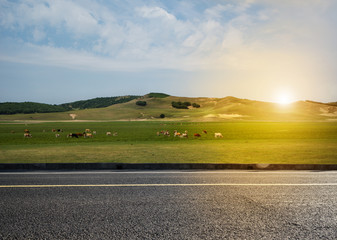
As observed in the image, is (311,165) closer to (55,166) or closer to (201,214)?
(201,214)

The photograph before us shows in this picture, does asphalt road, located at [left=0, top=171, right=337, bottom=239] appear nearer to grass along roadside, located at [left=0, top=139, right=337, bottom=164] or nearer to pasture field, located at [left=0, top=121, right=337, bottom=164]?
grass along roadside, located at [left=0, top=139, right=337, bottom=164]

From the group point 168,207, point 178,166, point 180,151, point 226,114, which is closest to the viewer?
point 168,207

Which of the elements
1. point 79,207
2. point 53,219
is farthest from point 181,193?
point 53,219

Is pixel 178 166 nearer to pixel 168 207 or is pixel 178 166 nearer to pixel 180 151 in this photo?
pixel 168 207

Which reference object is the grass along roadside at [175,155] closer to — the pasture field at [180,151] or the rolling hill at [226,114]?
the pasture field at [180,151]

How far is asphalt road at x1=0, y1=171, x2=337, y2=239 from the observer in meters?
4.45

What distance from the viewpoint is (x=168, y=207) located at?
221 inches

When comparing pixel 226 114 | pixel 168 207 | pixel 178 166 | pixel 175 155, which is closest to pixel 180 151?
Result: pixel 175 155

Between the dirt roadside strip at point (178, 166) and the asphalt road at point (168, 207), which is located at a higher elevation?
the asphalt road at point (168, 207)

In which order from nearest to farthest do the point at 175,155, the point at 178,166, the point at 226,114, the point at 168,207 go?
the point at 168,207 → the point at 178,166 → the point at 175,155 → the point at 226,114

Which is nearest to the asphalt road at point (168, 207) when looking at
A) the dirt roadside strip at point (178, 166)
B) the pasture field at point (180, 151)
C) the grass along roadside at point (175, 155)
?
the dirt roadside strip at point (178, 166)

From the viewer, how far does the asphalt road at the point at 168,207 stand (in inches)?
175

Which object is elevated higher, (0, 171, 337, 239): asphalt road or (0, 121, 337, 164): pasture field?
(0, 171, 337, 239): asphalt road

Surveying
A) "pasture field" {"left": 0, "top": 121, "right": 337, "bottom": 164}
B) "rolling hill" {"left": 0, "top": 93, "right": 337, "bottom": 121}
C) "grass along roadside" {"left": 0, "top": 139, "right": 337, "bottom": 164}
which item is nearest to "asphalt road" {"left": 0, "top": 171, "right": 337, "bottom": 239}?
"grass along roadside" {"left": 0, "top": 139, "right": 337, "bottom": 164}
